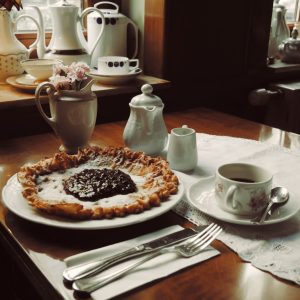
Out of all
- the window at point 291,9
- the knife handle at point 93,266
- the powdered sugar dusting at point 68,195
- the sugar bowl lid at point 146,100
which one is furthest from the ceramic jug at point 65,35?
the window at point 291,9

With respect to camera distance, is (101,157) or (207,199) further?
(101,157)

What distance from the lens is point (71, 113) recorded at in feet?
3.87

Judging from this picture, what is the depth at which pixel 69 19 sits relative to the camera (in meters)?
1.62

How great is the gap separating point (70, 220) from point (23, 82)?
2.73ft

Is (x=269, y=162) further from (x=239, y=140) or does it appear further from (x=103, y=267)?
(x=103, y=267)

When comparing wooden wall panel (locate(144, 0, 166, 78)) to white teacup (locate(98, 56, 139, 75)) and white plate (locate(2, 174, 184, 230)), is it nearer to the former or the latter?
white teacup (locate(98, 56, 139, 75))

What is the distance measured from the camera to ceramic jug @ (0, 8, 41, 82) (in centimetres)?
155

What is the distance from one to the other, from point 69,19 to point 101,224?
107 centimetres

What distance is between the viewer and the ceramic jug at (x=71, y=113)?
117 centimetres

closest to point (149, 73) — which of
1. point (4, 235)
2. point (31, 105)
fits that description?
point (31, 105)

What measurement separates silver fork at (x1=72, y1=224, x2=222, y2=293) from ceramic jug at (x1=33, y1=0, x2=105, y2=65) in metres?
1.06

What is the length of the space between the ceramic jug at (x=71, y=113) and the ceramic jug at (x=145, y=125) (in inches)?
5.2

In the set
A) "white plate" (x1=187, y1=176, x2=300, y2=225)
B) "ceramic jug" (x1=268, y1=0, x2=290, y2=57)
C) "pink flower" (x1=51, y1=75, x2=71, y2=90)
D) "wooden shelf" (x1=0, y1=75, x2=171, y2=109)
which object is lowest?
"white plate" (x1=187, y1=176, x2=300, y2=225)

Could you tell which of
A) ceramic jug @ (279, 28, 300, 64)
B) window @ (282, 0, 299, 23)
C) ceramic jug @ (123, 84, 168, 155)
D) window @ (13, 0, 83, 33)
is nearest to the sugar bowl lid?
ceramic jug @ (123, 84, 168, 155)
